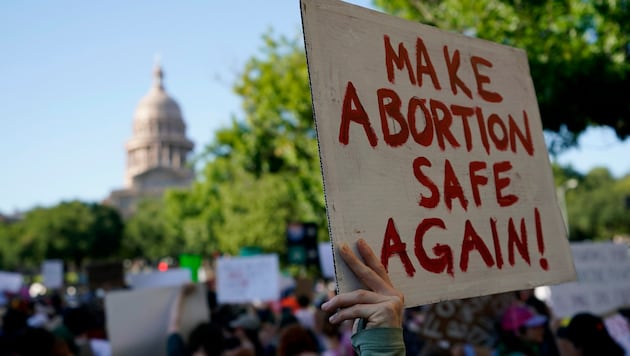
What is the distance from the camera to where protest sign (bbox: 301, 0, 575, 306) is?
1854 mm

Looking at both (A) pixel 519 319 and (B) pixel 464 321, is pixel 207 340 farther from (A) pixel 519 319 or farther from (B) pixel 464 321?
(A) pixel 519 319

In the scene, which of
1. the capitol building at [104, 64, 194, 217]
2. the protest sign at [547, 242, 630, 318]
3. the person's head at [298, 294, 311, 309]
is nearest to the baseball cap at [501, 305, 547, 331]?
the protest sign at [547, 242, 630, 318]

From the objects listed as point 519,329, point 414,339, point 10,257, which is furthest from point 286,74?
point 10,257

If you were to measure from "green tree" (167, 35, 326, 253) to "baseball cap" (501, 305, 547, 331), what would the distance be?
1178 cm

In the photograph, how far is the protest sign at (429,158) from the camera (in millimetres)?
1854

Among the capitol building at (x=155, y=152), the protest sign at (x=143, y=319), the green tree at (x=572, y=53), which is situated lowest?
the protest sign at (x=143, y=319)

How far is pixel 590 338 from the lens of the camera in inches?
126

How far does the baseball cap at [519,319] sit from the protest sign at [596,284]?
2.98 feet

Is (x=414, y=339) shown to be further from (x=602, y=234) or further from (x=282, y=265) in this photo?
(x=602, y=234)

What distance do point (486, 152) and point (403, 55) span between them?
460mm

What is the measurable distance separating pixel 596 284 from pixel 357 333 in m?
4.60

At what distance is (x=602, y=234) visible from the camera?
181ft

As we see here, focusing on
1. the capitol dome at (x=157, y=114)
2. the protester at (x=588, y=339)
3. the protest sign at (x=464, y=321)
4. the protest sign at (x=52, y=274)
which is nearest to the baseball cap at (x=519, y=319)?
the protest sign at (x=464, y=321)

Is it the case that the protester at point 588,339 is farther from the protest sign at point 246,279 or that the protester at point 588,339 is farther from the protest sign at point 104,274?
the protest sign at point 104,274
